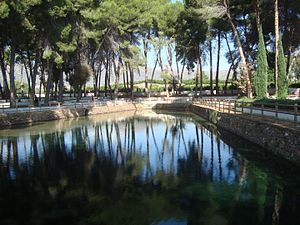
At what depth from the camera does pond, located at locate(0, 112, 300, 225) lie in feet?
32.9

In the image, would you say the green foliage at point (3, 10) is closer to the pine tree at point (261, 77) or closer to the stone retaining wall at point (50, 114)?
the stone retaining wall at point (50, 114)

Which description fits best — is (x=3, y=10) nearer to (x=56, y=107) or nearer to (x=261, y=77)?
(x=56, y=107)

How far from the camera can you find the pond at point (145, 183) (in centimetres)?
1002

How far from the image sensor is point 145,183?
13.2 meters

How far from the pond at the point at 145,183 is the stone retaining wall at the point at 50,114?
7665 mm

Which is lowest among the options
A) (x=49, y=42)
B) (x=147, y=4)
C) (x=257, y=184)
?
(x=257, y=184)

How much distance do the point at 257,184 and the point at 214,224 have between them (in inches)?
170

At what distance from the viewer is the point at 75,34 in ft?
129

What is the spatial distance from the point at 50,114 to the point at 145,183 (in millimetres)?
24912

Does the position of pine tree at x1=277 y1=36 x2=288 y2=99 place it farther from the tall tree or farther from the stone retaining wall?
the stone retaining wall

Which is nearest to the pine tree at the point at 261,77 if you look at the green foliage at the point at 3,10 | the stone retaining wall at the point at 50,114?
the stone retaining wall at the point at 50,114

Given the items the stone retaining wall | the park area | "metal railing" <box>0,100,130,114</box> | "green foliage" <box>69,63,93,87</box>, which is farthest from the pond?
"green foliage" <box>69,63,93,87</box>

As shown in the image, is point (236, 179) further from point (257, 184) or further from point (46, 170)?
point (46, 170)

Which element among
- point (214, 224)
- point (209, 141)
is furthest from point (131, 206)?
point (209, 141)
